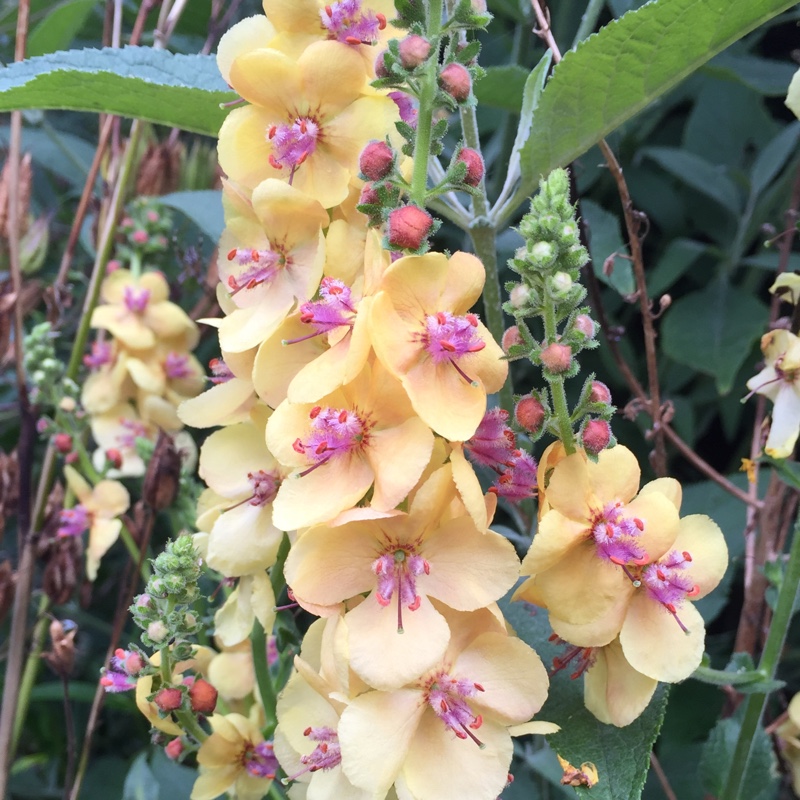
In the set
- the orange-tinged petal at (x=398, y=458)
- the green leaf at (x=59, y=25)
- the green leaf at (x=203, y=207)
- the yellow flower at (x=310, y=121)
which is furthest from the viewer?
the green leaf at (x=59, y=25)

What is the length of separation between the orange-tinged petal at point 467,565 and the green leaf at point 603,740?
0.13 meters

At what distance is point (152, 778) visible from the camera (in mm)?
802

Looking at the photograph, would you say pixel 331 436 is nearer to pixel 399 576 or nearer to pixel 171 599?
pixel 399 576

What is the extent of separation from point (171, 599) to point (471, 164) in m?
0.35

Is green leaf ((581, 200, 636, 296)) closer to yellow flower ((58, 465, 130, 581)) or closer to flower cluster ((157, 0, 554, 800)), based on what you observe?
flower cluster ((157, 0, 554, 800))

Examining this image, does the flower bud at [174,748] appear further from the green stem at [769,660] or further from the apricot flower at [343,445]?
the green stem at [769,660]

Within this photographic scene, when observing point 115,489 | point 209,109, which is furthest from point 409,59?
point 115,489

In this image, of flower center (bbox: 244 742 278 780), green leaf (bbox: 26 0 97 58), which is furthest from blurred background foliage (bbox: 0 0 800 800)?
flower center (bbox: 244 742 278 780)

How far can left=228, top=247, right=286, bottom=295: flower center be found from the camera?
610 millimetres

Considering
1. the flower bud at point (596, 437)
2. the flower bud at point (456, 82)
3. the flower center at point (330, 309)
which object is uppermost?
the flower bud at point (456, 82)

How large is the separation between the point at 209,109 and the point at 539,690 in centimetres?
48

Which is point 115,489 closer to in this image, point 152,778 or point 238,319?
point 152,778

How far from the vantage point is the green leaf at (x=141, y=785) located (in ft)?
2.55

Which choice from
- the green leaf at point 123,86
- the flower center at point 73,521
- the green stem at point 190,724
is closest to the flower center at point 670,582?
the green stem at point 190,724
